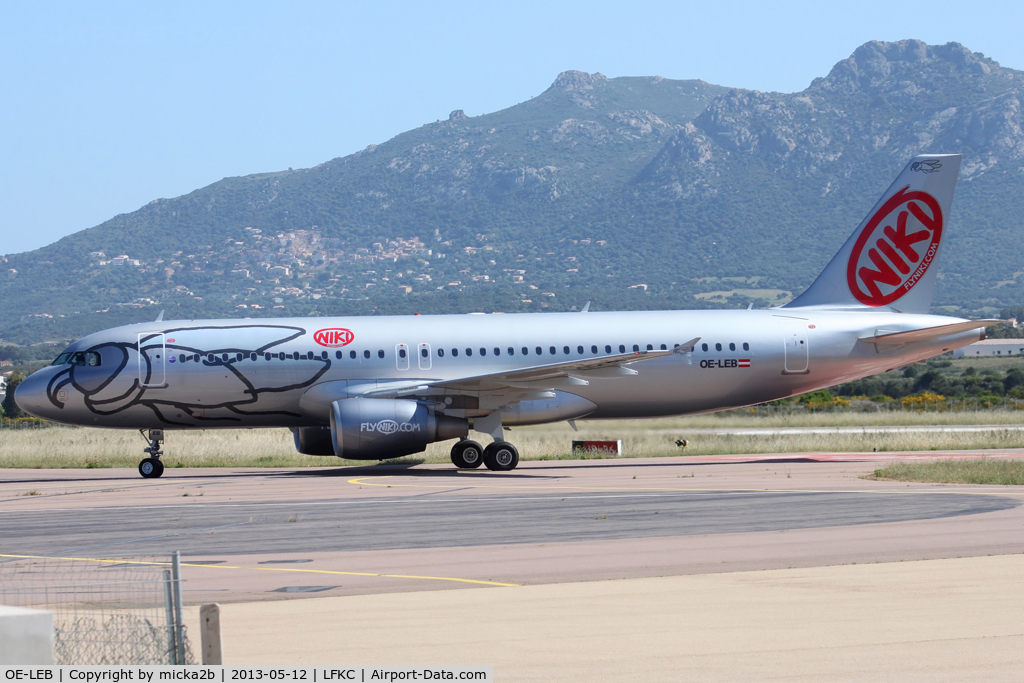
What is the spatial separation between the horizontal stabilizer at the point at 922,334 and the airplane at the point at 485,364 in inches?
2.2

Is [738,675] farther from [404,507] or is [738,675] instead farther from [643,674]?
[404,507]

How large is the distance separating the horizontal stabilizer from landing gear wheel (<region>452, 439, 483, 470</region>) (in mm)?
11288

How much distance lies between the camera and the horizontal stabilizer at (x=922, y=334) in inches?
1248

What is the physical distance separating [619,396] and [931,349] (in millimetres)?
8783

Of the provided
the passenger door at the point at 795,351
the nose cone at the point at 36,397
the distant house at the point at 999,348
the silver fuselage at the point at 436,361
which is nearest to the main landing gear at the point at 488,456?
the silver fuselage at the point at 436,361

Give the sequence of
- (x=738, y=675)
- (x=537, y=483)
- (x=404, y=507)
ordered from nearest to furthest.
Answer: (x=738, y=675) → (x=404, y=507) → (x=537, y=483)

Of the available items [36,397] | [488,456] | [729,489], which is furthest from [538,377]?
[36,397]

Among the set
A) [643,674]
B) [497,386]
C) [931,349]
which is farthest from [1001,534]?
[931,349]

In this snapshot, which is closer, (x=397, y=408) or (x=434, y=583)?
(x=434, y=583)

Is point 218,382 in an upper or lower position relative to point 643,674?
upper

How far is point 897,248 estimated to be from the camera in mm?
33812

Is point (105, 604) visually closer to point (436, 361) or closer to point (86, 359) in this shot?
point (436, 361)

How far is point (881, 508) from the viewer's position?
18.8 metres

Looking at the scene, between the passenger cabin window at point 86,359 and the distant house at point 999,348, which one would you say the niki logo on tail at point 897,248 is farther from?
the distant house at point 999,348
